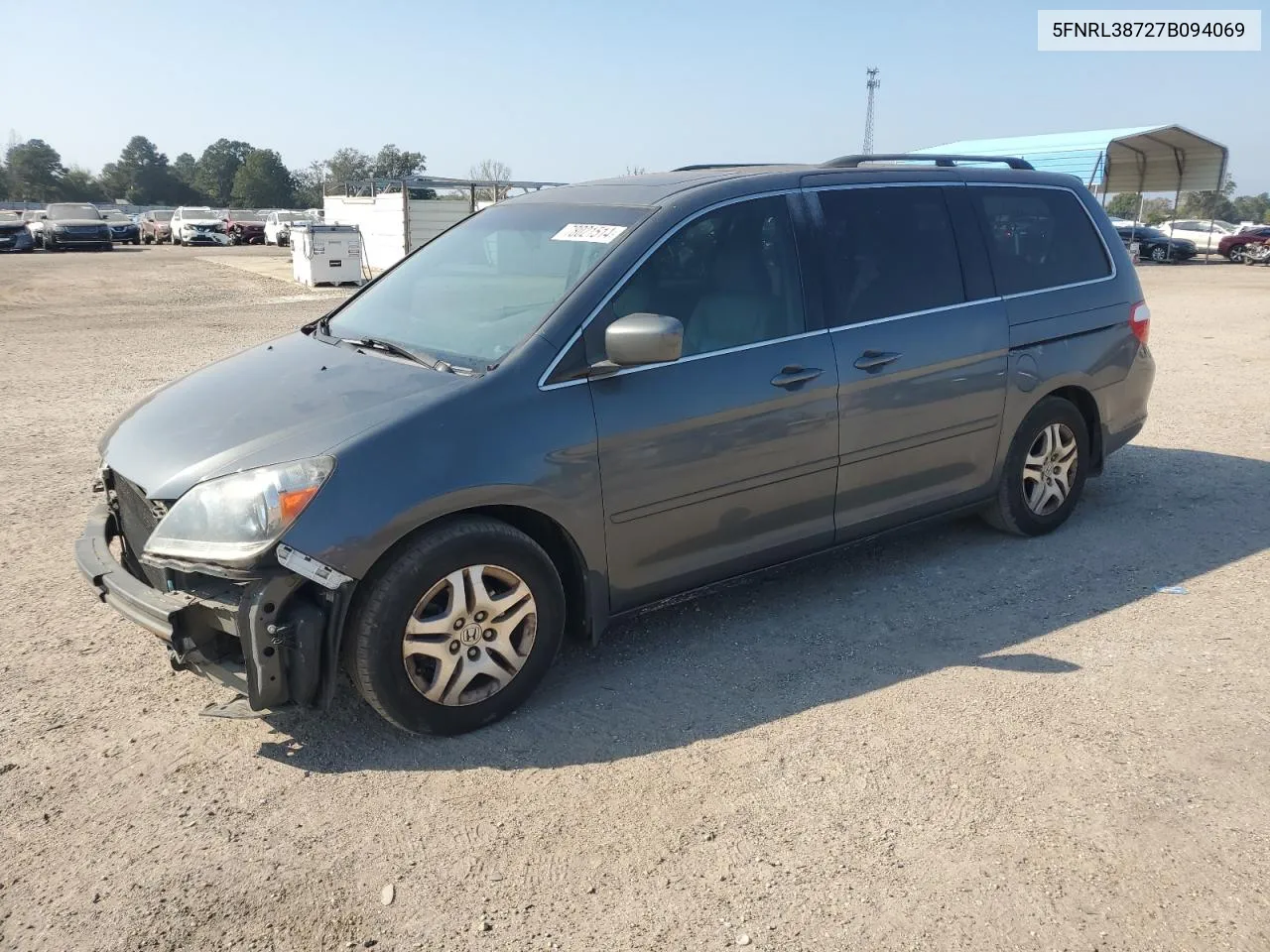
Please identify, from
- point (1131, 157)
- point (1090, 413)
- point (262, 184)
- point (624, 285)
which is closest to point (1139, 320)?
point (1090, 413)

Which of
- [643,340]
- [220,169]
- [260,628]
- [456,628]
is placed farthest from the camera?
[220,169]

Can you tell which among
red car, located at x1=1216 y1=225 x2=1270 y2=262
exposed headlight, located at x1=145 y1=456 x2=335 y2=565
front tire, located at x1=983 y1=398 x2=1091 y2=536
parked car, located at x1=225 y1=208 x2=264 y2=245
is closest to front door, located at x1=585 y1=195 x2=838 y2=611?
exposed headlight, located at x1=145 y1=456 x2=335 y2=565

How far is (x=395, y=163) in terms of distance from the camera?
3041 inches

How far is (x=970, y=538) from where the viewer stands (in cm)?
557

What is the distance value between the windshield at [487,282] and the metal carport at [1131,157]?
86.0 feet

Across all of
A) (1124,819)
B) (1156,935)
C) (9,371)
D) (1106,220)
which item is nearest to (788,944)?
(1156,935)

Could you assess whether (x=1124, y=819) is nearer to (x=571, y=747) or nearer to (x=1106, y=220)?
(x=571, y=747)

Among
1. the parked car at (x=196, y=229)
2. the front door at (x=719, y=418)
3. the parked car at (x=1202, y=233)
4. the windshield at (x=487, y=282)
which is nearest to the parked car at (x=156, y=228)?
the parked car at (x=196, y=229)

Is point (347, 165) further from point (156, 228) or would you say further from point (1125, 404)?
point (1125, 404)

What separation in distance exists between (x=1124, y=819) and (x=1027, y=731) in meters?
0.53

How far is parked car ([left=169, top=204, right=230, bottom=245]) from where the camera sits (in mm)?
43844

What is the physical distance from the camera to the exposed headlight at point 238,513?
320 centimetres

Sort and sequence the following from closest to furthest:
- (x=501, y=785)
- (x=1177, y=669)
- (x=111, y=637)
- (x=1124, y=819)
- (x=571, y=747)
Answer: (x=1124, y=819) → (x=501, y=785) → (x=571, y=747) → (x=1177, y=669) → (x=111, y=637)

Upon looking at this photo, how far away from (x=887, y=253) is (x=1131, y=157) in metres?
33.2
